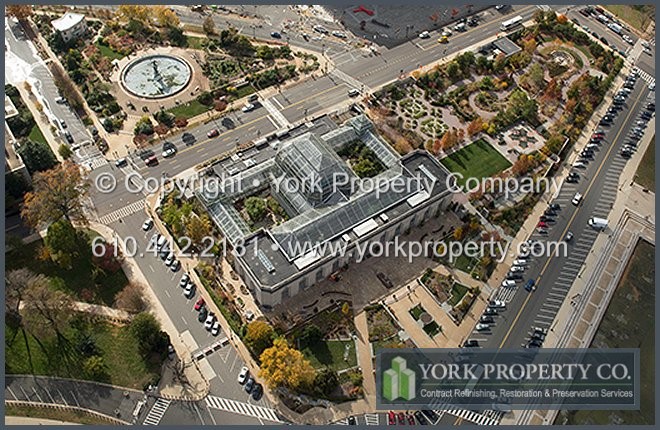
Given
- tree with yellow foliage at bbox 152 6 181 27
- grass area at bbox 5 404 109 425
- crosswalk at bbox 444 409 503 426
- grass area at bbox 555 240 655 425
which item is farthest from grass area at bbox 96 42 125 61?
grass area at bbox 555 240 655 425

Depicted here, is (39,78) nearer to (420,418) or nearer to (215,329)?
(215,329)

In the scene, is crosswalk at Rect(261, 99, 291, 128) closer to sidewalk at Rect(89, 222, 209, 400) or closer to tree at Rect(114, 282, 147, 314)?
sidewalk at Rect(89, 222, 209, 400)

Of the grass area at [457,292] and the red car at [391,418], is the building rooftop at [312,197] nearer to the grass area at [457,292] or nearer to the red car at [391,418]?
the grass area at [457,292]

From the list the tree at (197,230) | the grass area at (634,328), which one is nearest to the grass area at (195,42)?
the tree at (197,230)

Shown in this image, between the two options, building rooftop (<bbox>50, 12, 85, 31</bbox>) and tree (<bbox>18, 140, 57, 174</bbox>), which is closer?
tree (<bbox>18, 140, 57, 174</bbox>)

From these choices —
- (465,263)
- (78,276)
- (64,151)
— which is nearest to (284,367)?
(465,263)

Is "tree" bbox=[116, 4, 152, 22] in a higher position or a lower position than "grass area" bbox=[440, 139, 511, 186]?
higher

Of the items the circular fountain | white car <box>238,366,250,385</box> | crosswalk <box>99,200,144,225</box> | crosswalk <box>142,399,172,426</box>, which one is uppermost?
the circular fountain
